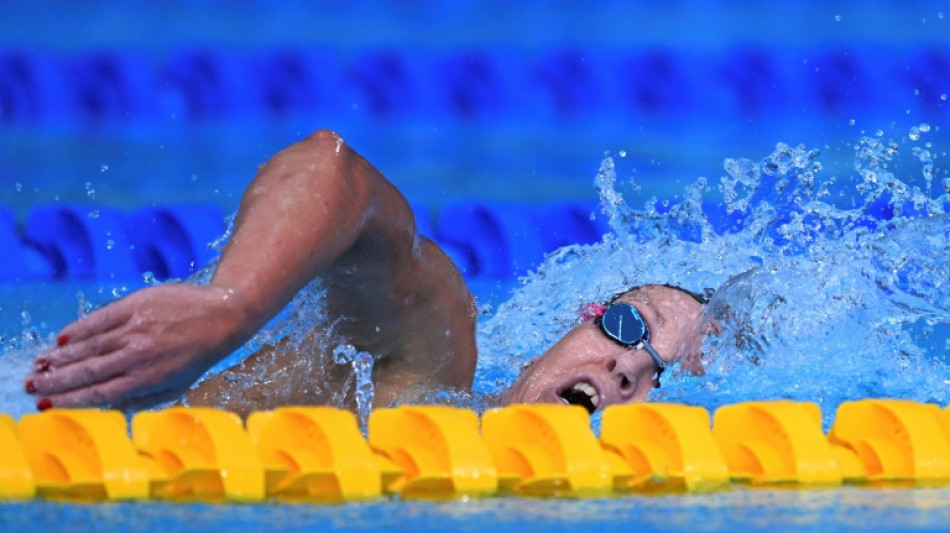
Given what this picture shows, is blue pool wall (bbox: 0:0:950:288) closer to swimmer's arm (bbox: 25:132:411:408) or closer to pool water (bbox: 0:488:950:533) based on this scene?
swimmer's arm (bbox: 25:132:411:408)

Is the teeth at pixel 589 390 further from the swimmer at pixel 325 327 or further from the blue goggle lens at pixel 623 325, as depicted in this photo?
the blue goggle lens at pixel 623 325

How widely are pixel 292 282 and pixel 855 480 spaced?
2.63 feet

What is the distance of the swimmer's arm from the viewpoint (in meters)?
1.31

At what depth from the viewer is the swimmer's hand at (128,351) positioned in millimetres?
1304

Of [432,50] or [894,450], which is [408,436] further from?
[432,50]

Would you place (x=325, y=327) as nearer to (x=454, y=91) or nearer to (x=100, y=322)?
(x=100, y=322)

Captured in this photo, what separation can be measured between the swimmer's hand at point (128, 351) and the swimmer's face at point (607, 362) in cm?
102

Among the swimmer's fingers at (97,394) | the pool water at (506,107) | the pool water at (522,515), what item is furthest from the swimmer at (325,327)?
the pool water at (506,107)

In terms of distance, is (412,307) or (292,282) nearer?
(292,282)

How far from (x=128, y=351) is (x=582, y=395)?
1.14m

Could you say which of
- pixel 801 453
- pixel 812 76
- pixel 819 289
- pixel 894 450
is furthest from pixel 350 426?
pixel 812 76

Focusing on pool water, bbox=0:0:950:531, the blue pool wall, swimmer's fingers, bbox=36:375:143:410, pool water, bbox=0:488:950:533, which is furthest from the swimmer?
the blue pool wall

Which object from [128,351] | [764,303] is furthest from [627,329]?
[128,351]

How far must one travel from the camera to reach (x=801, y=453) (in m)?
1.63
